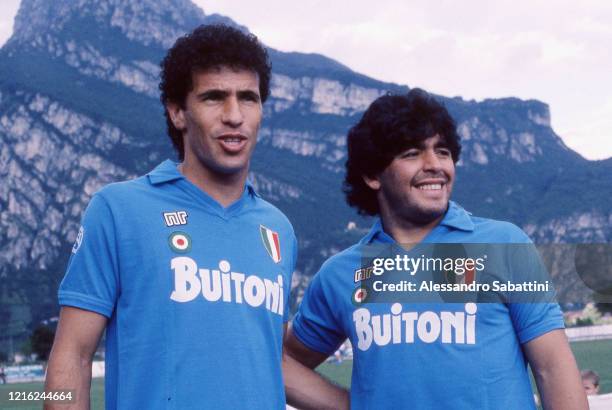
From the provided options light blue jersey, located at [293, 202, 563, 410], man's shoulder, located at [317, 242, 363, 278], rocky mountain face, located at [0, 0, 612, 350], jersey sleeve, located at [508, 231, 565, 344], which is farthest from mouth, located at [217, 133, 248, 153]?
rocky mountain face, located at [0, 0, 612, 350]

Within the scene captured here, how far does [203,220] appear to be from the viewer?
133 inches

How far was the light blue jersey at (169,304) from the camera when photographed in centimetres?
317

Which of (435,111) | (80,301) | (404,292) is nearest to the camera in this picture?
(80,301)

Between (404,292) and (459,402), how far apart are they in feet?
1.59

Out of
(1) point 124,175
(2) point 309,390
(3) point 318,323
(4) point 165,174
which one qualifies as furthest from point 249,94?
(1) point 124,175

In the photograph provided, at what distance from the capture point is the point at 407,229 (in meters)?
3.82

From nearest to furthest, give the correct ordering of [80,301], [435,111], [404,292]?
[80,301]
[404,292]
[435,111]

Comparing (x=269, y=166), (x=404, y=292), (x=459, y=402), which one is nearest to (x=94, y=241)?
(x=404, y=292)

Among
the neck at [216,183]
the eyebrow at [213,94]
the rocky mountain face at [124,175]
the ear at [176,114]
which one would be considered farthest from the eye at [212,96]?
the rocky mountain face at [124,175]

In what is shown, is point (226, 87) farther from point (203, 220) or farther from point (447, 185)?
point (447, 185)

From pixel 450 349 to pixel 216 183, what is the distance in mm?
1082

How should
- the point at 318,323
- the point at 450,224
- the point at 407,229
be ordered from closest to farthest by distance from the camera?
the point at 450,224 < the point at 407,229 < the point at 318,323

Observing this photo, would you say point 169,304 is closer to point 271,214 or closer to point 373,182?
point 271,214

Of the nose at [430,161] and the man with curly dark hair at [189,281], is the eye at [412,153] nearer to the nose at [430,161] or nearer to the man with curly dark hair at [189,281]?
the nose at [430,161]
